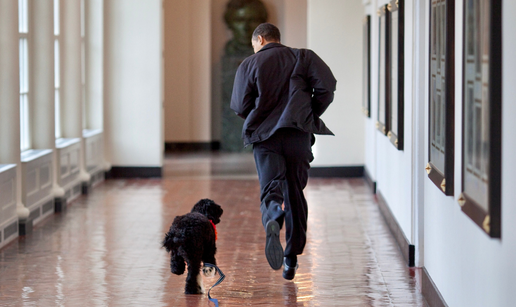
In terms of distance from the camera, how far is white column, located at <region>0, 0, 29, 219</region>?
19.3ft

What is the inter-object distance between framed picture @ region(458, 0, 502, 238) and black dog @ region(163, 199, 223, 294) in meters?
1.59

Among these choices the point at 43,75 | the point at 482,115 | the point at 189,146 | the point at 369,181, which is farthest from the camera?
the point at 189,146

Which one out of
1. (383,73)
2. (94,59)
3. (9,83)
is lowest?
(9,83)

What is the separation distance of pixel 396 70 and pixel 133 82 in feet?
16.4

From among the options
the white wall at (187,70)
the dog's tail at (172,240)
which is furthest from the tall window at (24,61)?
the white wall at (187,70)

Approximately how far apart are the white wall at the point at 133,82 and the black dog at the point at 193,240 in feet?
19.4

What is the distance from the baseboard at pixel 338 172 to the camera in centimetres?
1000

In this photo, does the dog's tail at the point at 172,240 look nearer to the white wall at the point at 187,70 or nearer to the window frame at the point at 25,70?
the window frame at the point at 25,70

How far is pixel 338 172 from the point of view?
10016 millimetres

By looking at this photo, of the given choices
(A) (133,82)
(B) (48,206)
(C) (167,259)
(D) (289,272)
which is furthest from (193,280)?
(A) (133,82)

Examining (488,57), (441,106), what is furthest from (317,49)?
(488,57)

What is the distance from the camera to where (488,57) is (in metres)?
2.50

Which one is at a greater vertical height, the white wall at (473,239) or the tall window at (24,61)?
the tall window at (24,61)

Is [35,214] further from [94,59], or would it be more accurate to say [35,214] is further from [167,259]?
[94,59]
